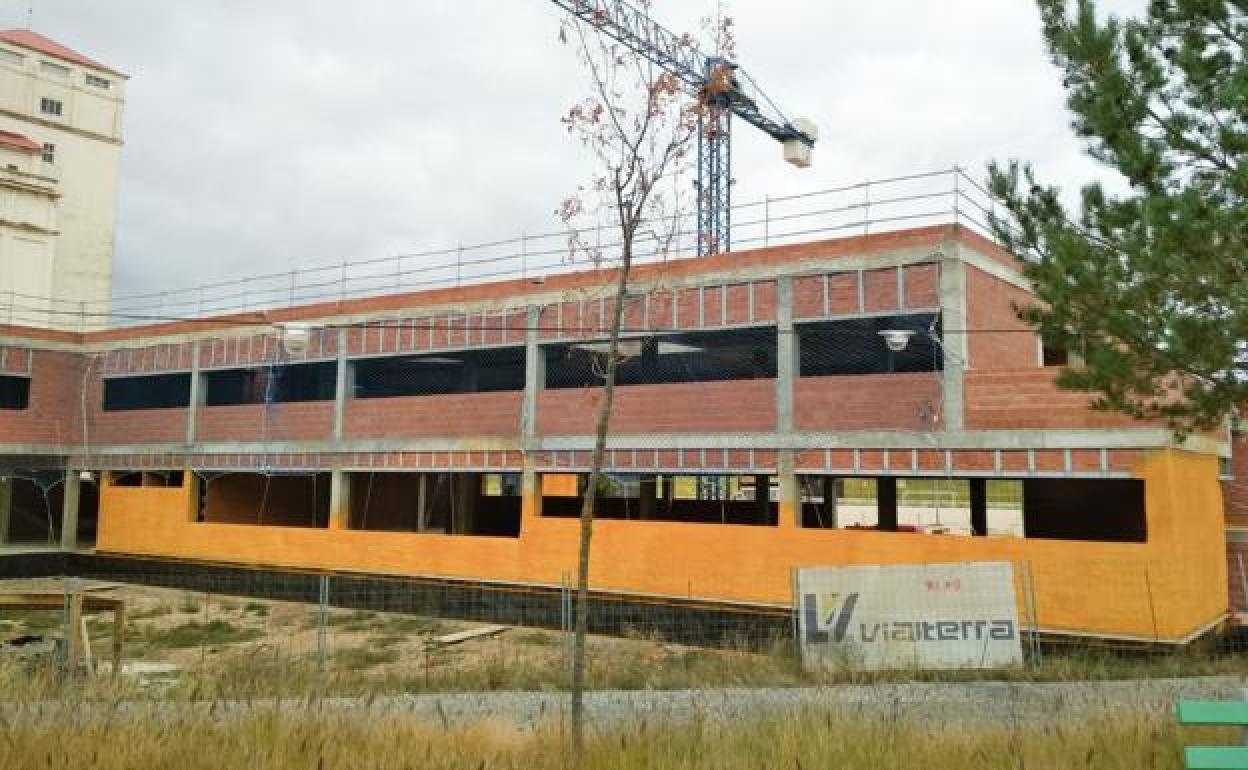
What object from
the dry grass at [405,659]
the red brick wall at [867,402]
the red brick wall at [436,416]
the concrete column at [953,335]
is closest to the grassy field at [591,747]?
the dry grass at [405,659]

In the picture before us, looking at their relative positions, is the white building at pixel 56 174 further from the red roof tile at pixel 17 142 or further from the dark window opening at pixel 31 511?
the dark window opening at pixel 31 511

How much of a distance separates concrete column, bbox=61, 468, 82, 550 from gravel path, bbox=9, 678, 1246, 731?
2907 cm

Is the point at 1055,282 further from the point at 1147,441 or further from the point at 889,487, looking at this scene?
the point at 889,487

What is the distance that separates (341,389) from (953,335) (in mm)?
18364

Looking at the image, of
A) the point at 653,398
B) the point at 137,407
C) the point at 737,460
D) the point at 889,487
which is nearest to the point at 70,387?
the point at 137,407

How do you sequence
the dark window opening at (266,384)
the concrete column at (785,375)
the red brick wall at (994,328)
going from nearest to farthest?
the red brick wall at (994,328)
the concrete column at (785,375)
the dark window opening at (266,384)

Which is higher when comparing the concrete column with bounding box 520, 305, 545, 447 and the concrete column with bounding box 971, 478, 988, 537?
the concrete column with bounding box 520, 305, 545, 447

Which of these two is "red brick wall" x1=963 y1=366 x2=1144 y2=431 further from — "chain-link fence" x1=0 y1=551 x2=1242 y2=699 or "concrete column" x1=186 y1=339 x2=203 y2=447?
"concrete column" x1=186 y1=339 x2=203 y2=447

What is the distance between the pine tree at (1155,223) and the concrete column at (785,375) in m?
9.43

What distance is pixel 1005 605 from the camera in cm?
1490

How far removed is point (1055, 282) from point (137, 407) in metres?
36.2

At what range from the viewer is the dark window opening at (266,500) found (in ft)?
106

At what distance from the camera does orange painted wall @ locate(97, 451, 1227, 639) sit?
16.4m

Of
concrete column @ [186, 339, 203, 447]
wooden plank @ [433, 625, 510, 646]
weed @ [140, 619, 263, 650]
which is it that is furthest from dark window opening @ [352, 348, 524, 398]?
weed @ [140, 619, 263, 650]
